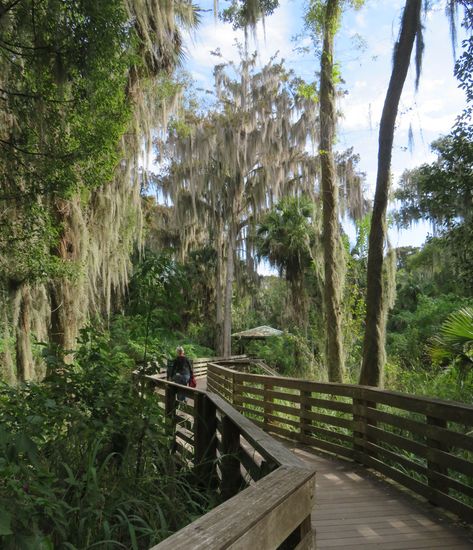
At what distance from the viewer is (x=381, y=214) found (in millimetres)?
8016

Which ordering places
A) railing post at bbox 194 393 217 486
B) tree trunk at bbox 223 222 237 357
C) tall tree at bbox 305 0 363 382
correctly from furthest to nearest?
tree trunk at bbox 223 222 237 357 < tall tree at bbox 305 0 363 382 < railing post at bbox 194 393 217 486

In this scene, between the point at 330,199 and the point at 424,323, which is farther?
the point at 424,323

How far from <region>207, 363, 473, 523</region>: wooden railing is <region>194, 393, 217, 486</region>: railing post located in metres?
1.69

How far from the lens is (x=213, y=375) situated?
1326 cm

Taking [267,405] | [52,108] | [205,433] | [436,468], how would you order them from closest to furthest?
1. [436,468]
2. [205,433]
3. [52,108]
4. [267,405]

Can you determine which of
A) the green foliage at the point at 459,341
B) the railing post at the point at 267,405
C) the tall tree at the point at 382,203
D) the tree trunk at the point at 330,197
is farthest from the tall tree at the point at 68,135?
the green foliage at the point at 459,341

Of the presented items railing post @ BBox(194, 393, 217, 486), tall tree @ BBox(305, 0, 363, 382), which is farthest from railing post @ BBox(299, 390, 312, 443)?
tall tree @ BBox(305, 0, 363, 382)

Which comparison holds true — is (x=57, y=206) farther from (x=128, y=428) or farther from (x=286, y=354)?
(x=286, y=354)

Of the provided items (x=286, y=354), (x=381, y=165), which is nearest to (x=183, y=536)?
(x=381, y=165)

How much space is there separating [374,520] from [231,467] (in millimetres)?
1271

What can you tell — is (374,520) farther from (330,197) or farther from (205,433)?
(330,197)

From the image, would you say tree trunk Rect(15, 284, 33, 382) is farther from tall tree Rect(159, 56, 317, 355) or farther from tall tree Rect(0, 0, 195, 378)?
tall tree Rect(159, 56, 317, 355)

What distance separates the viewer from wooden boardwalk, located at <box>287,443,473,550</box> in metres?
3.53

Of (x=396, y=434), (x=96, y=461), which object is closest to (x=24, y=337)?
(x=96, y=461)
